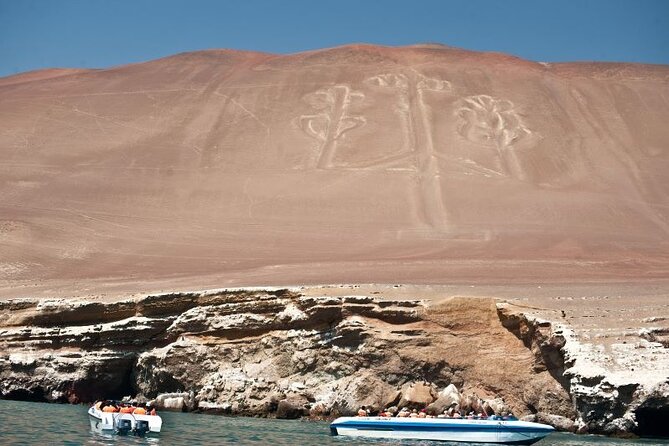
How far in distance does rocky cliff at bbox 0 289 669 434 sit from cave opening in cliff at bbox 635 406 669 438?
8 cm

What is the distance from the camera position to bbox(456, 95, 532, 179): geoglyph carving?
227 feet

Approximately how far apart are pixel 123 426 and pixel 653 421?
14068 mm

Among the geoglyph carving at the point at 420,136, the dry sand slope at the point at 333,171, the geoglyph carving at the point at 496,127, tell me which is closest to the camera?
the dry sand slope at the point at 333,171

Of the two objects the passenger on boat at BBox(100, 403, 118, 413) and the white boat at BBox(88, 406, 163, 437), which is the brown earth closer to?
the passenger on boat at BBox(100, 403, 118, 413)

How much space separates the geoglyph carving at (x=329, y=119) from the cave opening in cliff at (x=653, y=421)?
39807 mm

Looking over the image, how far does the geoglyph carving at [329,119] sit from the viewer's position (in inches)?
2781

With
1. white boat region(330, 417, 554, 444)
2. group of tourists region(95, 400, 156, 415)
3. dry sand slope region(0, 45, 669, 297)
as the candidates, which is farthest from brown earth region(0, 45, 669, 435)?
group of tourists region(95, 400, 156, 415)

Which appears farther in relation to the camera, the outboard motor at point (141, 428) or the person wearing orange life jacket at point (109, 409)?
the person wearing orange life jacket at point (109, 409)

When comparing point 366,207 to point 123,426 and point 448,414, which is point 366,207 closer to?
point 448,414

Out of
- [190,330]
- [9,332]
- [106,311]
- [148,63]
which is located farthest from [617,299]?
[148,63]

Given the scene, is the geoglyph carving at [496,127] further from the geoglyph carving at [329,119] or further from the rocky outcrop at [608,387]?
the rocky outcrop at [608,387]

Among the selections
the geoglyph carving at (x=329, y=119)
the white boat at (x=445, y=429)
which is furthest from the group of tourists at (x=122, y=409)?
the geoglyph carving at (x=329, y=119)

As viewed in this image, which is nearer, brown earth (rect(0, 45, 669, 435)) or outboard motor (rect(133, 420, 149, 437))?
outboard motor (rect(133, 420, 149, 437))

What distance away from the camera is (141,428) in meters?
29.3
